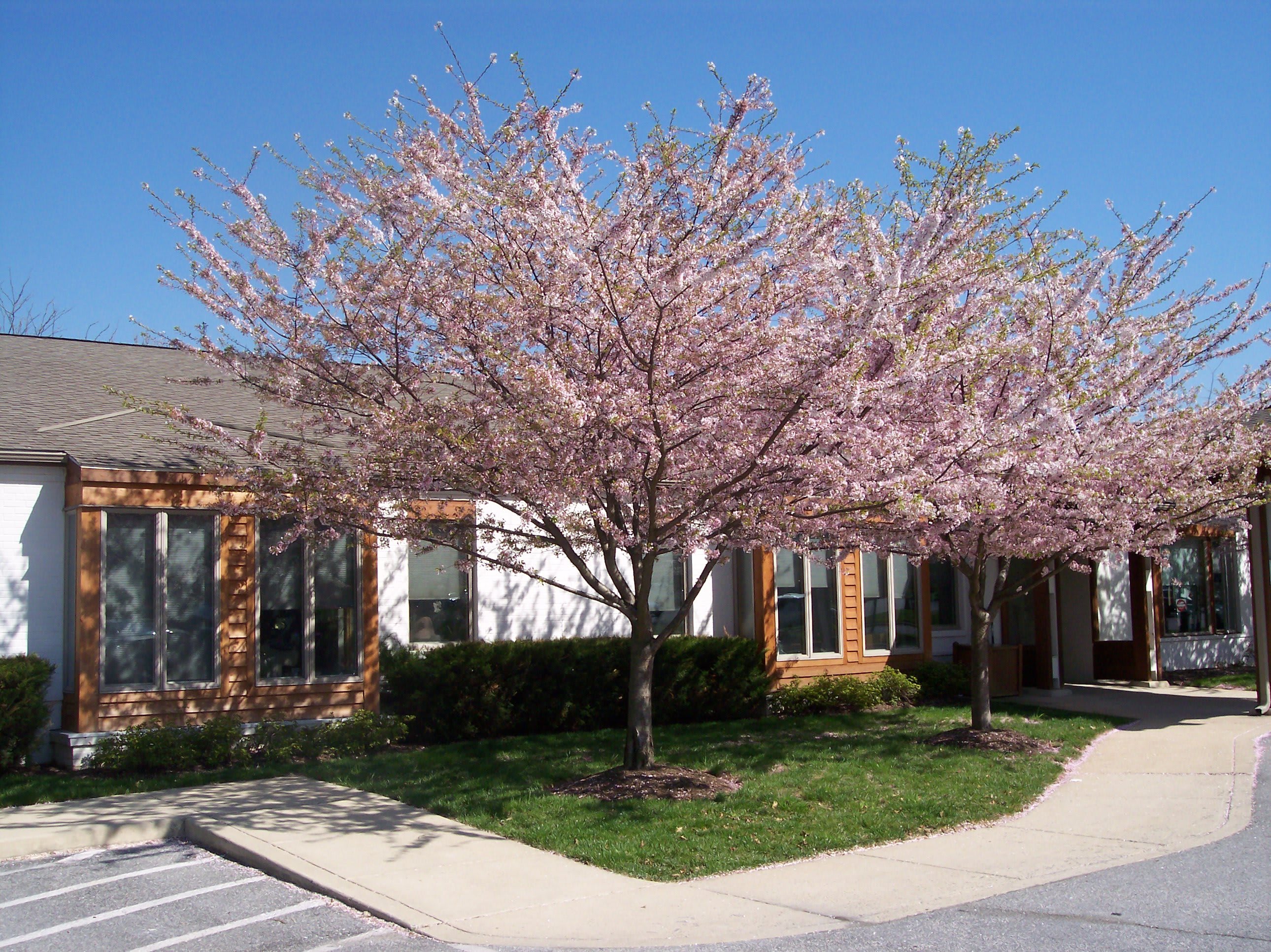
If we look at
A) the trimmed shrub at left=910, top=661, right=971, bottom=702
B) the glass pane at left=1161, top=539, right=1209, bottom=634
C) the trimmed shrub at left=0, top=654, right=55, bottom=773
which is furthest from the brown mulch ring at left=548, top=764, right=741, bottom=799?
the glass pane at left=1161, top=539, right=1209, bottom=634

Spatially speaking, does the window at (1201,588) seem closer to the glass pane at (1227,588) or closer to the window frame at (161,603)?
the glass pane at (1227,588)

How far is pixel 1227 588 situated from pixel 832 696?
9.84 metres

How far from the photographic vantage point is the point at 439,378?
9.59 m

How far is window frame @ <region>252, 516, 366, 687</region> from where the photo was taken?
12.2m

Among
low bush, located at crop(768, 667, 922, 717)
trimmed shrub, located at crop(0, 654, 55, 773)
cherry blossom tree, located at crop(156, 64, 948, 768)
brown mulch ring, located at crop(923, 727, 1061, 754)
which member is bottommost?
brown mulch ring, located at crop(923, 727, 1061, 754)

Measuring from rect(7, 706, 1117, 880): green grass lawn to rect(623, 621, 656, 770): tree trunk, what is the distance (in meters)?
0.73

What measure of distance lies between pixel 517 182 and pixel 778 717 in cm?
867

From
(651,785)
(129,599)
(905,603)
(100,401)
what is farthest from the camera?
(905,603)

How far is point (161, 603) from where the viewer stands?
455 inches

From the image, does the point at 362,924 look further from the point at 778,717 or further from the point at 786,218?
the point at 778,717

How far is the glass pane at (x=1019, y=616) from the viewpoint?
751 inches

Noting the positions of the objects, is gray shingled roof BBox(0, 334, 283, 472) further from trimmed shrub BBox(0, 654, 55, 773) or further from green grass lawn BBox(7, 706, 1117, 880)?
green grass lawn BBox(7, 706, 1117, 880)

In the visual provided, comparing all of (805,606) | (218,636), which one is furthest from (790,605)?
(218,636)

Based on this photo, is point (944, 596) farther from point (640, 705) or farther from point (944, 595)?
point (640, 705)
